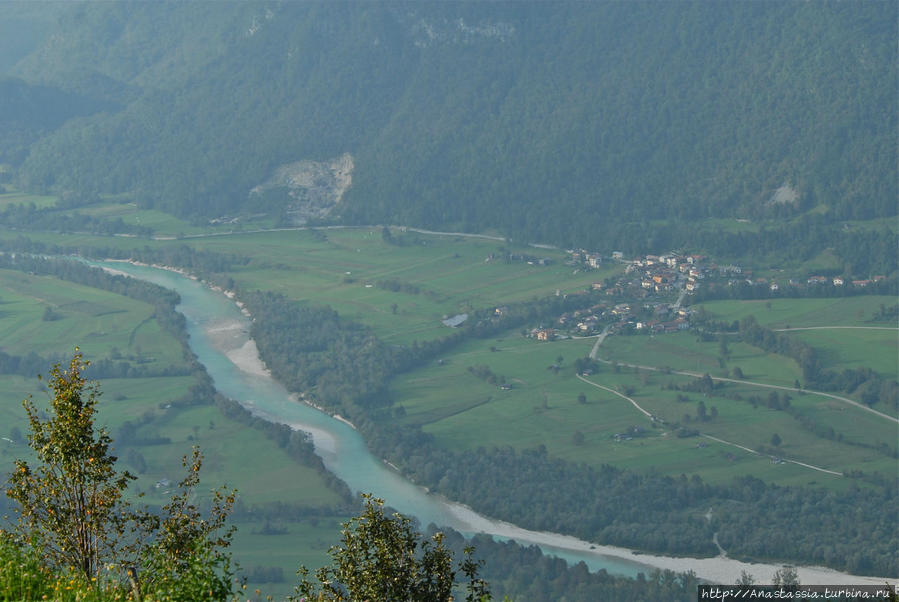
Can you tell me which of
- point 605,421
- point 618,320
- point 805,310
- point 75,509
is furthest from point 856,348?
point 75,509

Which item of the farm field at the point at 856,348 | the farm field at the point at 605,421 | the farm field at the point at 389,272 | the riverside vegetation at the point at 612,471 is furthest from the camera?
the farm field at the point at 389,272

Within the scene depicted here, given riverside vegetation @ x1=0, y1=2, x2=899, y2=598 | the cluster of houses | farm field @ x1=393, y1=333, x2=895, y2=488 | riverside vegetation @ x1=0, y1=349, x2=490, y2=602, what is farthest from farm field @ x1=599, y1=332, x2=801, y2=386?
riverside vegetation @ x1=0, y1=349, x2=490, y2=602

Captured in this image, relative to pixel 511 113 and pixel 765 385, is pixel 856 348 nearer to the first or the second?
pixel 765 385

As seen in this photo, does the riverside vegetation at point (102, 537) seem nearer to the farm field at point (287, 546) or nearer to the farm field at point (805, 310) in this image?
the farm field at point (287, 546)

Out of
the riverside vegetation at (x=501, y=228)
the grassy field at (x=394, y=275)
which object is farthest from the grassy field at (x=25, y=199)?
the grassy field at (x=394, y=275)

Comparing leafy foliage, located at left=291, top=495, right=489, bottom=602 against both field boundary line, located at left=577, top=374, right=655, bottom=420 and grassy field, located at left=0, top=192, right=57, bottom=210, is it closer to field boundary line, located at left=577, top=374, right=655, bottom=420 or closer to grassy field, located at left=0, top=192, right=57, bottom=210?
field boundary line, located at left=577, top=374, right=655, bottom=420

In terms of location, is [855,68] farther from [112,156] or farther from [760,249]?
[112,156]

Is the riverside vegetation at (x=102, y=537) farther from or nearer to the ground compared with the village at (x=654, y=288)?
farther from the ground

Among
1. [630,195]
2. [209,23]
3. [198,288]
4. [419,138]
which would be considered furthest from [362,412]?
[209,23]
